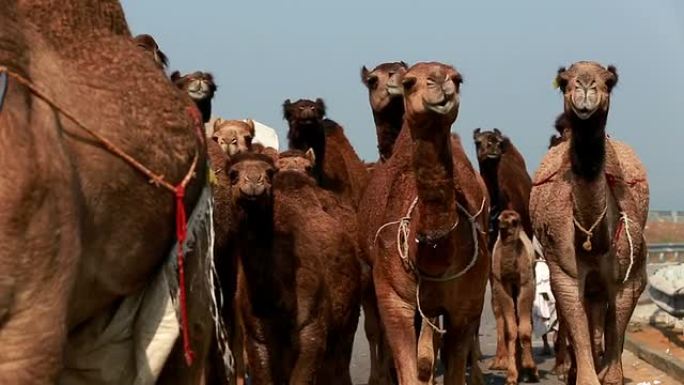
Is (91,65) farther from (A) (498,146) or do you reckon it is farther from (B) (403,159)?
(A) (498,146)

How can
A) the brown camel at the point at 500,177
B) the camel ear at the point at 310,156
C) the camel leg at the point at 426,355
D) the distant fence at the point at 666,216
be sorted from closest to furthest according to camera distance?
1. the camel leg at the point at 426,355
2. the camel ear at the point at 310,156
3. the brown camel at the point at 500,177
4. the distant fence at the point at 666,216

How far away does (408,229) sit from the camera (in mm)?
9328

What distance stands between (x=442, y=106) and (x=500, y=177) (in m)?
8.52

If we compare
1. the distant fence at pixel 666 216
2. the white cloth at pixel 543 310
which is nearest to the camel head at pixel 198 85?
the white cloth at pixel 543 310

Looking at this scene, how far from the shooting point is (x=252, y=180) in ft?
33.1

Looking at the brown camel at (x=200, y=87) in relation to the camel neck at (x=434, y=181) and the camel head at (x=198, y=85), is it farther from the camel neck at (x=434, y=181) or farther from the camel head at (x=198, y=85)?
the camel neck at (x=434, y=181)

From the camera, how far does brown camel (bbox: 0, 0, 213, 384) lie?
4.01 meters

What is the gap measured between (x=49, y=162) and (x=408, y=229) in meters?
5.44

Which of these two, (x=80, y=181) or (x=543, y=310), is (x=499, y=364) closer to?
(x=543, y=310)

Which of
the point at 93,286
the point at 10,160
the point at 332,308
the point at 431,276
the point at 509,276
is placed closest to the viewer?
the point at 10,160

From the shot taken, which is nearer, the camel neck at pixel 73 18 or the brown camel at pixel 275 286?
the camel neck at pixel 73 18

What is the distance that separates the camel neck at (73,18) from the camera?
464 centimetres

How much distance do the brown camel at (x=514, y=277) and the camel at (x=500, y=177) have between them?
399 mm

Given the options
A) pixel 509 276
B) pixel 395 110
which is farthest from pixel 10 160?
pixel 509 276
